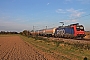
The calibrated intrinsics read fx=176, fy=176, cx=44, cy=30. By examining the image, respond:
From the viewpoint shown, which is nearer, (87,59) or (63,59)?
(87,59)

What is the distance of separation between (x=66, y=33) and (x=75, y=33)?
237 inches

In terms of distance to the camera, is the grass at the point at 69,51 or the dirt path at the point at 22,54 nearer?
the grass at the point at 69,51

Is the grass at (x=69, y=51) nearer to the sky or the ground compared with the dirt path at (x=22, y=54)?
nearer to the sky

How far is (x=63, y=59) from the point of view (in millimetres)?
13164

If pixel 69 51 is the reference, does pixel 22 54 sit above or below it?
below

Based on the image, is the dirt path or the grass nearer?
the grass

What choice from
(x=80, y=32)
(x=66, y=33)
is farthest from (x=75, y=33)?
(x=66, y=33)

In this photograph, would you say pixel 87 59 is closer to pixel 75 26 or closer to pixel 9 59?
pixel 9 59

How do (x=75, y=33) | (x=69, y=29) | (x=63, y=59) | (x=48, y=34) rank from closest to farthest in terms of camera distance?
1. (x=63, y=59)
2. (x=75, y=33)
3. (x=69, y=29)
4. (x=48, y=34)

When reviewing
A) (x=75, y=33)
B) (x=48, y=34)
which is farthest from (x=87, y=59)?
(x=48, y=34)

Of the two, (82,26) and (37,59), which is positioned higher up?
(82,26)

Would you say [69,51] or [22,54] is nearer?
[69,51]

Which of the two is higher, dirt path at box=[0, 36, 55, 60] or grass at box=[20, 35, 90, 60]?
grass at box=[20, 35, 90, 60]

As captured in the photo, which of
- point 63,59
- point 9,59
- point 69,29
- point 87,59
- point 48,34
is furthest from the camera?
point 48,34
